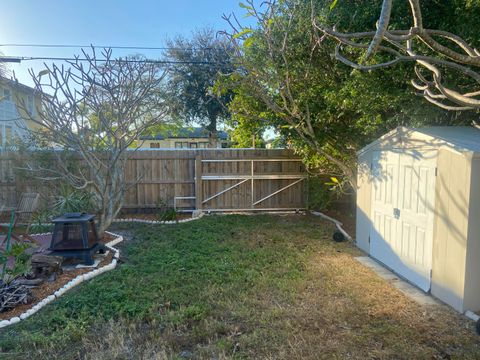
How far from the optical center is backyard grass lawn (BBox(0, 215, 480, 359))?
2.91 meters

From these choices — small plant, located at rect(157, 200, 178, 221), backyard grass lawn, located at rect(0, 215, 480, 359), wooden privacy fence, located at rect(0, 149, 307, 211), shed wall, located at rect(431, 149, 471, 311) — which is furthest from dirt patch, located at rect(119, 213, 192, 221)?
shed wall, located at rect(431, 149, 471, 311)

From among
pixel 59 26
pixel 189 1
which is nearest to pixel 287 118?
pixel 189 1

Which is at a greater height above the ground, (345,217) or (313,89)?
(313,89)

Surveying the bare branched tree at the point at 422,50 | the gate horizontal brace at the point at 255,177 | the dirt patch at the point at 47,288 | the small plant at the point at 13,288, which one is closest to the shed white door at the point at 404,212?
the bare branched tree at the point at 422,50

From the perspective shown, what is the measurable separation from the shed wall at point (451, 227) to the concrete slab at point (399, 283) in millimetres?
137

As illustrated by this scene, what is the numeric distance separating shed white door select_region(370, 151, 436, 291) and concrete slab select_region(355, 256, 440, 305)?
0.27 feet

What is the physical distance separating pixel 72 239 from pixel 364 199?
4.93 meters

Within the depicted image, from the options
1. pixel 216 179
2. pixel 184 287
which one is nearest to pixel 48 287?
pixel 184 287

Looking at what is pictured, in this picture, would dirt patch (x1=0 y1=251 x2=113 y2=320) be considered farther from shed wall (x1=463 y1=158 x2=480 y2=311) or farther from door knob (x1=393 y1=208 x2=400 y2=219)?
shed wall (x1=463 y1=158 x2=480 y2=311)

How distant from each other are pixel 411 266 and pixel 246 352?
110 inches

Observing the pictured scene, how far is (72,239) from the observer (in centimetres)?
512

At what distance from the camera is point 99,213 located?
6.51m

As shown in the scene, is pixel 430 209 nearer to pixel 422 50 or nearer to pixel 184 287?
pixel 422 50

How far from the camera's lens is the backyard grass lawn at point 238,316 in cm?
291
